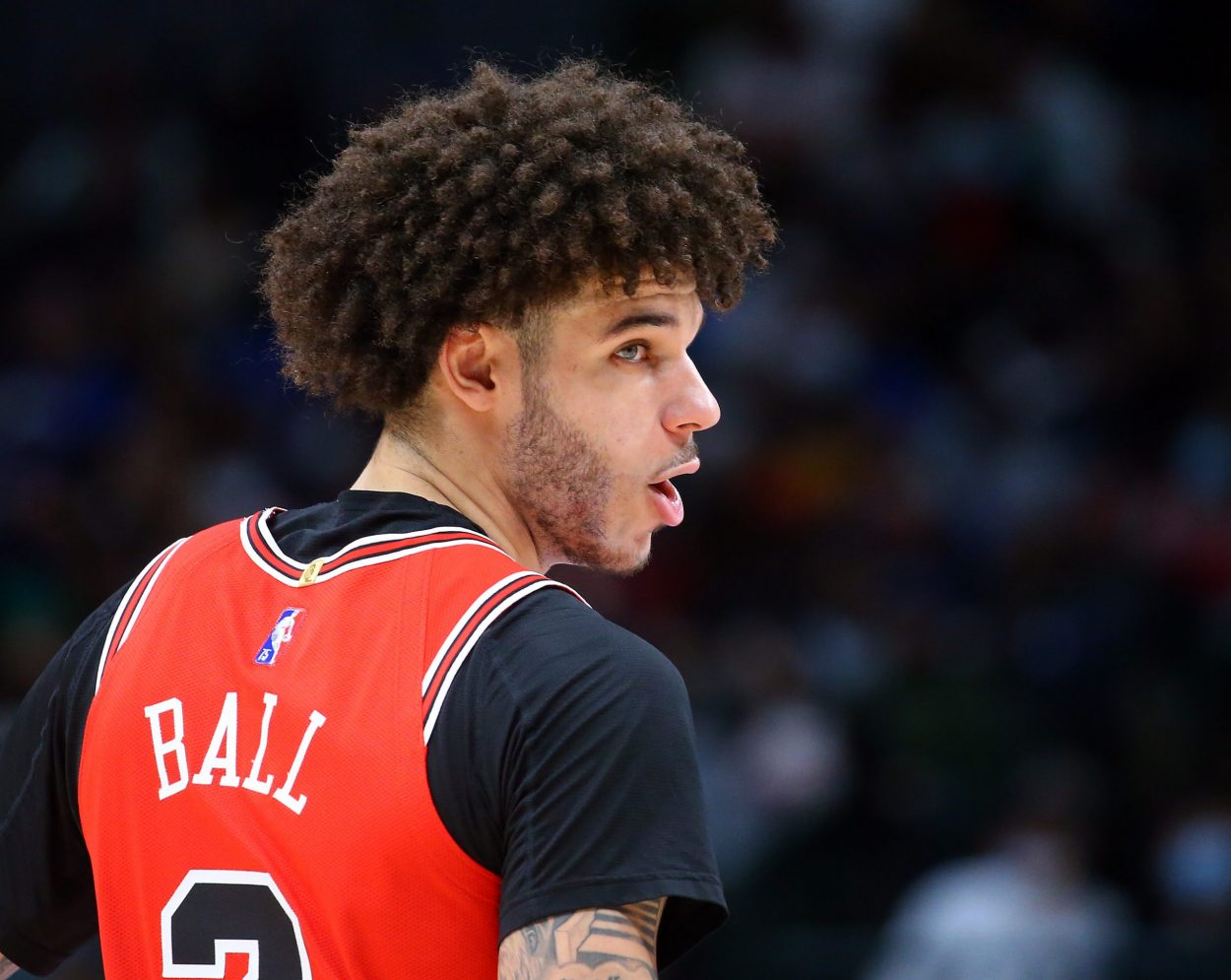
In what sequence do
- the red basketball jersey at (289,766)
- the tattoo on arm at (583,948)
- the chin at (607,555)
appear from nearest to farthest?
1. the tattoo on arm at (583,948)
2. the red basketball jersey at (289,766)
3. the chin at (607,555)

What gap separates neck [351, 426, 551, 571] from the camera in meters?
1.93

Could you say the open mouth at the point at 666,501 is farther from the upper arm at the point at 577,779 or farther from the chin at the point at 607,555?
the upper arm at the point at 577,779

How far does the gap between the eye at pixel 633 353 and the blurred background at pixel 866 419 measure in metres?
4.49

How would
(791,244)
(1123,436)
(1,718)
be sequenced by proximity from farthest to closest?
(791,244) → (1123,436) → (1,718)

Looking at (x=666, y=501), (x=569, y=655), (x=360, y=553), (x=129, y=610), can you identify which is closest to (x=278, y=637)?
(x=360, y=553)

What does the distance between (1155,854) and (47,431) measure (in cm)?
506

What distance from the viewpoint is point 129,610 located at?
1.92 m

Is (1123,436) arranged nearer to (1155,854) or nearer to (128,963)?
(1155,854)

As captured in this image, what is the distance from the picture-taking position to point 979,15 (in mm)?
8438

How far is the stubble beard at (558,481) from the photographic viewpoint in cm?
190

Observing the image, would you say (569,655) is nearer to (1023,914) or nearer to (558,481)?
(558,481)

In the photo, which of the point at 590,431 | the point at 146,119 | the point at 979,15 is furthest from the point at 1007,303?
the point at 590,431

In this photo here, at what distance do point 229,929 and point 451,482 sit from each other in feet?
1.79

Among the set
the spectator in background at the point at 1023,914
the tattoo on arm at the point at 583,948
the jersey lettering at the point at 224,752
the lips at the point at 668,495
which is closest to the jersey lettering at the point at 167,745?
the jersey lettering at the point at 224,752
